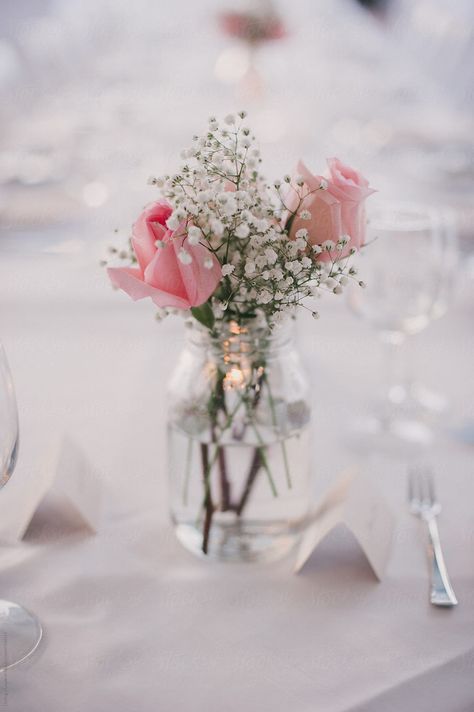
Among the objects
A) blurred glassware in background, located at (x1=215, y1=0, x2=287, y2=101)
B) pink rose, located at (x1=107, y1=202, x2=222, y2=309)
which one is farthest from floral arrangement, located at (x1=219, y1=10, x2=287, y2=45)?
pink rose, located at (x1=107, y1=202, x2=222, y2=309)

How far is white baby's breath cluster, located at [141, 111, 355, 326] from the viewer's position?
0.64m

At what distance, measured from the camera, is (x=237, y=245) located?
68 centimetres

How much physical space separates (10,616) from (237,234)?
0.39m

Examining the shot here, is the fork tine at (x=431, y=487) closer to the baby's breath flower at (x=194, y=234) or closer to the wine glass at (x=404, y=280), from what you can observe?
the wine glass at (x=404, y=280)

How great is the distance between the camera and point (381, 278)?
3.27 ft

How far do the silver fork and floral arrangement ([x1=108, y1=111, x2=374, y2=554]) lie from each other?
0.78 feet

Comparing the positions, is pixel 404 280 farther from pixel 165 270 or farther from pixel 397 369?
pixel 165 270

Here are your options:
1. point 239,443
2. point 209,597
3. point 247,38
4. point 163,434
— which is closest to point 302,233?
point 239,443

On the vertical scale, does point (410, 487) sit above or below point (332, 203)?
below

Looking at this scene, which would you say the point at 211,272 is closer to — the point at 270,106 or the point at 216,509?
the point at 216,509

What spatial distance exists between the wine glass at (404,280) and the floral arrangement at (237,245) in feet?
0.93

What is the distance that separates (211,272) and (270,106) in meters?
1.76

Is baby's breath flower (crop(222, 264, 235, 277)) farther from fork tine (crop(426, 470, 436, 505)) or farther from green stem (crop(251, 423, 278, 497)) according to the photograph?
fork tine (crop(426, 470, 436, 505))

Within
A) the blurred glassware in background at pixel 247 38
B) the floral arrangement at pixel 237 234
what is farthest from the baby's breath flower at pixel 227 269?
the blurred glassware in background at pixel 247 38
